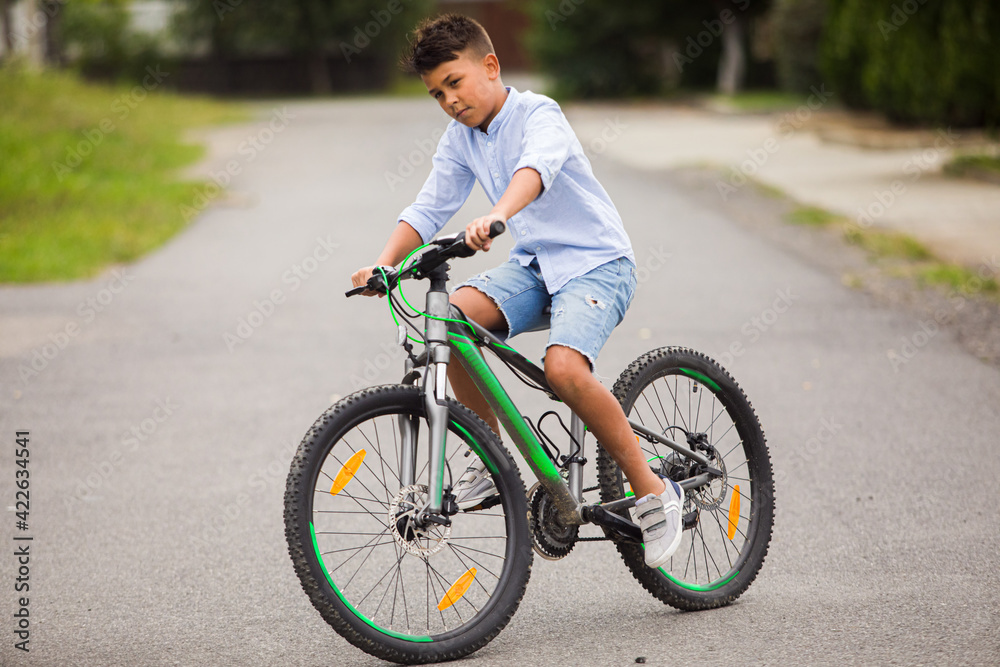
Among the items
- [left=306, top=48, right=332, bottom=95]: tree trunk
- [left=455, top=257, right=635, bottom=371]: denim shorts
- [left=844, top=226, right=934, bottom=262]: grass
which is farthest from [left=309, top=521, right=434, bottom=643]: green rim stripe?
[left=306, top=48, right=332, bottom=95]: tree trunk

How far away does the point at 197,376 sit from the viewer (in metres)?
6.87

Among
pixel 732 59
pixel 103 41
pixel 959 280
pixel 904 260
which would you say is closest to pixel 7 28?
pixel 103 41

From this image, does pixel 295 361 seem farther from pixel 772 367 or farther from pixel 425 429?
pixel 425 429

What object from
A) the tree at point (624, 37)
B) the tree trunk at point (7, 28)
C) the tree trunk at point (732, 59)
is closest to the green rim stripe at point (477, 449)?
the tree trunk at point (7, 28)

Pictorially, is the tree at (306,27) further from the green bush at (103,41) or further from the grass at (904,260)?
the grass at (904,260)

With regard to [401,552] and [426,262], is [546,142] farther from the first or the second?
[401,552]

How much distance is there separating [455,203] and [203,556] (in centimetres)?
169

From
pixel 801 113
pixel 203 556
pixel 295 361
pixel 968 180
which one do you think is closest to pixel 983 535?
pixel 203 556

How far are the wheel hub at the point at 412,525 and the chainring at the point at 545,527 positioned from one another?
329mm

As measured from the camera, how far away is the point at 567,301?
342cm

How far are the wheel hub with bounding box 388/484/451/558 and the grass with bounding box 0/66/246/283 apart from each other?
7.52 meters

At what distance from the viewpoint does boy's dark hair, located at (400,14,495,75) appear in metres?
3.28

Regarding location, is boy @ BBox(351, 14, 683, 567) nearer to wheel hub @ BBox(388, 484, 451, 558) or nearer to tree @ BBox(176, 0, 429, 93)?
wheel hub @ BBox(388, 484, 451, 558)

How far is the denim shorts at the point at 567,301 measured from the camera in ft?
11.0
